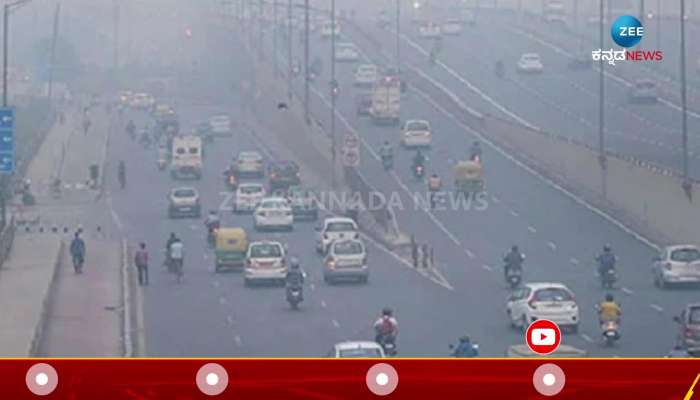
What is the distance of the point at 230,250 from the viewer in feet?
80.7

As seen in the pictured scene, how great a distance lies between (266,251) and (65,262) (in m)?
3.26

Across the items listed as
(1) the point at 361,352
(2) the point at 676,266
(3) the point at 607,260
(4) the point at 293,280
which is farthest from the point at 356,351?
(4) the point at 293,280

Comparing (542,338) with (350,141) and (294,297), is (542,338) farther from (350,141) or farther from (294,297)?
(350,141)

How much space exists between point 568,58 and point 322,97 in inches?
1102

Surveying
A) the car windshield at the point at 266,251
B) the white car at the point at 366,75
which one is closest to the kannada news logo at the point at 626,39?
the car windshield at the point at 266,251

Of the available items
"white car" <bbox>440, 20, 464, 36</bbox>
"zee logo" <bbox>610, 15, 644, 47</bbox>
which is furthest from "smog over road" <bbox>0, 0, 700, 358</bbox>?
"white car" <bbox>440, 20, 464, 36</bbox>

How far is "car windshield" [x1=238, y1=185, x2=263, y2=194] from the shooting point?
33.0 m

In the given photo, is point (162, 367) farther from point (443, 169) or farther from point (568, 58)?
point (443, 169)

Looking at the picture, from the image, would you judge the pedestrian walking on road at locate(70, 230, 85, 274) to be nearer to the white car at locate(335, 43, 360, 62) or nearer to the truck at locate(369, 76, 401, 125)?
the truck at locate(369, 76, 401, 125)

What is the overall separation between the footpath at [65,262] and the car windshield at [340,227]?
11.4 ft

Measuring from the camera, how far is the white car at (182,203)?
3177cm

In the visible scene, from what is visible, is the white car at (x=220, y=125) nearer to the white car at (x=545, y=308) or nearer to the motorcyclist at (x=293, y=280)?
the motorcyclist at (x=293, y=280)

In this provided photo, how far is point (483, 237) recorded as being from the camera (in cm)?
2308

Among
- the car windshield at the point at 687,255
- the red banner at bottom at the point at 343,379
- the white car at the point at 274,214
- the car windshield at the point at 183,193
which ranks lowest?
the white car at the point at 274,214
